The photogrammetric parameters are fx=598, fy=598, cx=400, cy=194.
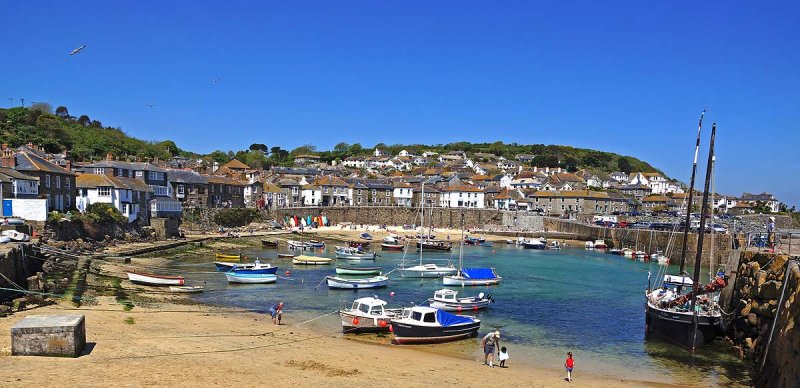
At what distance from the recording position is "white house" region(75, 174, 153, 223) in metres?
66.8

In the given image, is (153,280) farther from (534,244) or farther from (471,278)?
(534,244)

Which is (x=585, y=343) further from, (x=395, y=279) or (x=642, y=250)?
(x=642, y=250)

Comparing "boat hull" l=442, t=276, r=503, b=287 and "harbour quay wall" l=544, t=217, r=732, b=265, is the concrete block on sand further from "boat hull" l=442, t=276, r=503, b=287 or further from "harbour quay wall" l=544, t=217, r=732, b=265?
"harbour quay wall" l=544, t=217, r=732, b=265

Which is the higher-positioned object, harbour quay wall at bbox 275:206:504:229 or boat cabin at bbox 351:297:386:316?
harbour quay wall at bbox 275:206:504:229

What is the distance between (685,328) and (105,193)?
60.9 metres

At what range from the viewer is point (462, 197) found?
443ft

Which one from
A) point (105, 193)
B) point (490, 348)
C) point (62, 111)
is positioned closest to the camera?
point (490, 348)

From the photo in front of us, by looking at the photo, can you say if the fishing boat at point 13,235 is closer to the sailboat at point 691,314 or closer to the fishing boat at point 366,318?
the fishing boat at point 366,318

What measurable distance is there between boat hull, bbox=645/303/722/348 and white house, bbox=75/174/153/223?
58.7m

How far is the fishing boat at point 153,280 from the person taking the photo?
1612 inches

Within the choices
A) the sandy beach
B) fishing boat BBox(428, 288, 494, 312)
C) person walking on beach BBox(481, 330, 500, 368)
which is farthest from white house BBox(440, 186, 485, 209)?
person walking on beach BBox(481, 330, 500, 368)

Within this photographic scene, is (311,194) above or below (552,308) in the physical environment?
above

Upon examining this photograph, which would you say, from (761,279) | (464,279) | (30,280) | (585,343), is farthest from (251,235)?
(761,279)

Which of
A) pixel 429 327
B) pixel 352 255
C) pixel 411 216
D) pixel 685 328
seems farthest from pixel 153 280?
pixel 411 216
